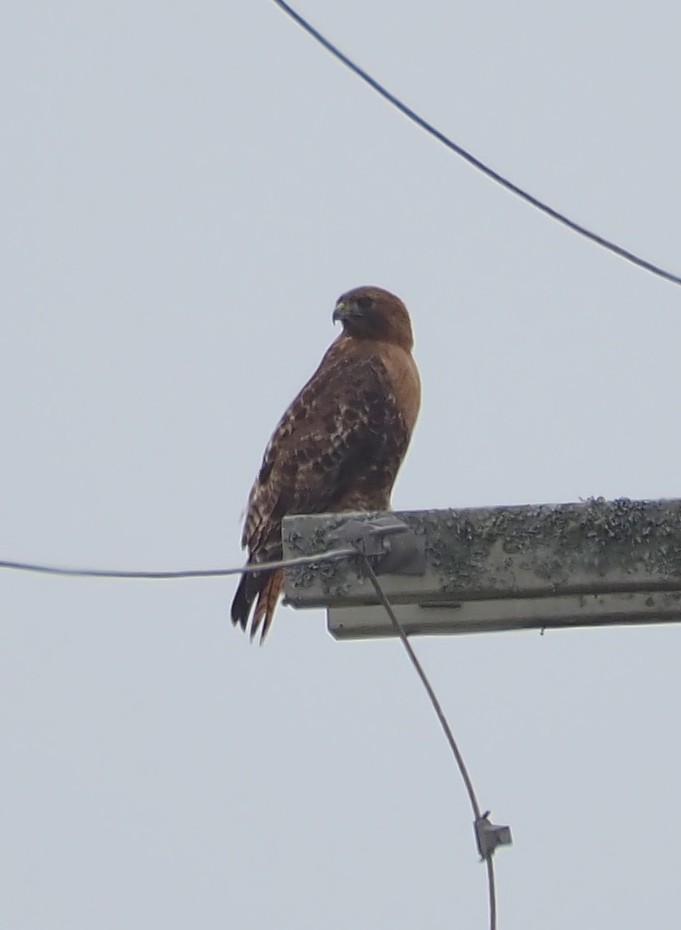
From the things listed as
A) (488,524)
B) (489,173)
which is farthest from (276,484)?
(488,524)

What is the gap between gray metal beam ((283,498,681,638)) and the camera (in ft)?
12.4

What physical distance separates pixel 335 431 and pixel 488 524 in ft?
12.4

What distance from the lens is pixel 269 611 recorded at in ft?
22.6

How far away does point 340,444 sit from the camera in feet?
24.7

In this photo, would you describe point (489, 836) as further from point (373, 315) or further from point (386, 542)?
point (373, 315)

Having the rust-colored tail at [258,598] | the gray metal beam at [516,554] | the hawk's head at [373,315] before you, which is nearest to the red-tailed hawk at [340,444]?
the hawk's head at [373,315]

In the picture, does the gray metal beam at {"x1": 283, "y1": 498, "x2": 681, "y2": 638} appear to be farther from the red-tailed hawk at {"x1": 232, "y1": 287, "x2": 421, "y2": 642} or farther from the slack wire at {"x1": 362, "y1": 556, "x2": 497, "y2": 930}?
the red-tailed hawk at {"x1": 232, "y1": 287, "x2": 421, "y2": 642}

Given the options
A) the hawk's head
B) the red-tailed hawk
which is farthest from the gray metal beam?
the hawk's head

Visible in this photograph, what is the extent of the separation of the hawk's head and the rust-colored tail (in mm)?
1468

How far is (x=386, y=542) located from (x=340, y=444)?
377 cm

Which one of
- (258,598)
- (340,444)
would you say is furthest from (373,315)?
(258,598)

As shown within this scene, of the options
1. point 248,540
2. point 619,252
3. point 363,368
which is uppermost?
point 363,368

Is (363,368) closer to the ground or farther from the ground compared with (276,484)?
farther from the ground

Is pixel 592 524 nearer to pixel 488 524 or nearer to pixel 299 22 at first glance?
pixel 488 524
